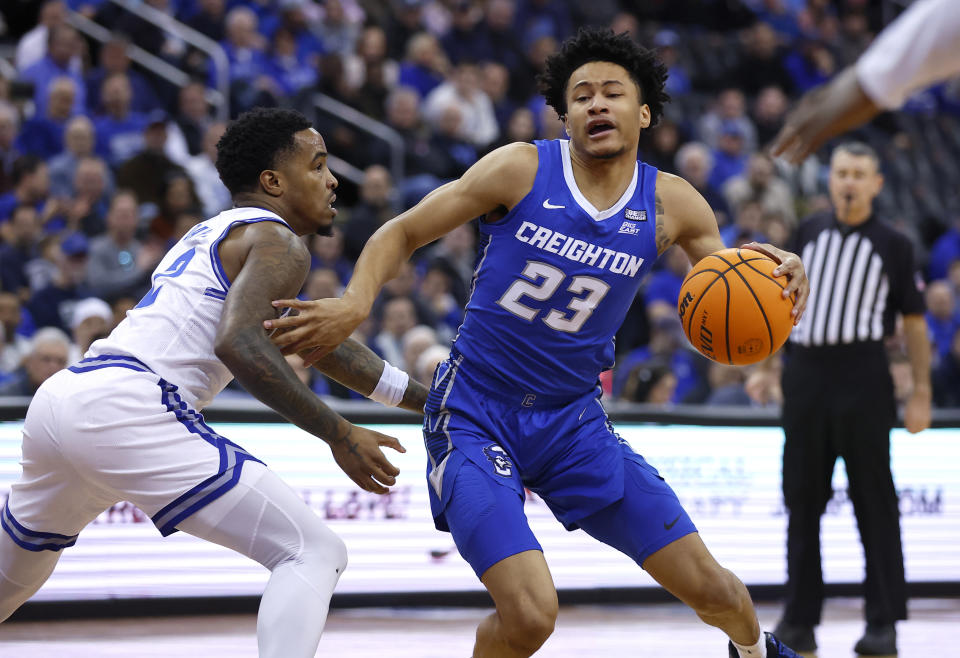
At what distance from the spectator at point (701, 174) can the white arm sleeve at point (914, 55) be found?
9541 mm

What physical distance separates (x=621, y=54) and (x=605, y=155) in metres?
0.42

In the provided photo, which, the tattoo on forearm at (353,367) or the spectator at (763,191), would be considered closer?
the tattoo on forearm at (353,367)

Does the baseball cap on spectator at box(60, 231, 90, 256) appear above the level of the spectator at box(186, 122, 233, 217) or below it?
below

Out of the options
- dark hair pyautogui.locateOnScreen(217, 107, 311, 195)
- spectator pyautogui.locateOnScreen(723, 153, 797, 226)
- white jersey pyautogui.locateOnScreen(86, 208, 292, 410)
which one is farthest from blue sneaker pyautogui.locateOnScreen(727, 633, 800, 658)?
spectator pyautogui.locateOnScreen(723, 153, 797, 226)

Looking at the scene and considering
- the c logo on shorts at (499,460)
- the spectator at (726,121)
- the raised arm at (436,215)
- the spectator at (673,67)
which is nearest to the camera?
the raised arm at (436,215)

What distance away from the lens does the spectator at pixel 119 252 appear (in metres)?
8.91

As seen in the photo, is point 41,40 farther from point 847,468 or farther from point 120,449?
point 120,449

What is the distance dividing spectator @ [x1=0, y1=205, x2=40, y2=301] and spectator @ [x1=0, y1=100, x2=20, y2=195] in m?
0.59

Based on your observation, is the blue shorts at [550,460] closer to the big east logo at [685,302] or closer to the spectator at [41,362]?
the big east logo at [685,302]

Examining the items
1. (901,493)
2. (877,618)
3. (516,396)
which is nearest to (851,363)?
(877,618)

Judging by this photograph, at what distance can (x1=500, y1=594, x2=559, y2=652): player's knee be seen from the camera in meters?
3.79

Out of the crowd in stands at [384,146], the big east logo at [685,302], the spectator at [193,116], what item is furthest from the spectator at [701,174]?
the big east logo at [685,302]

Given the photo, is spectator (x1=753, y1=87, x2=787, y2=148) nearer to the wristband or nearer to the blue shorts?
the wristband

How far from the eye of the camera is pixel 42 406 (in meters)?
3.75
